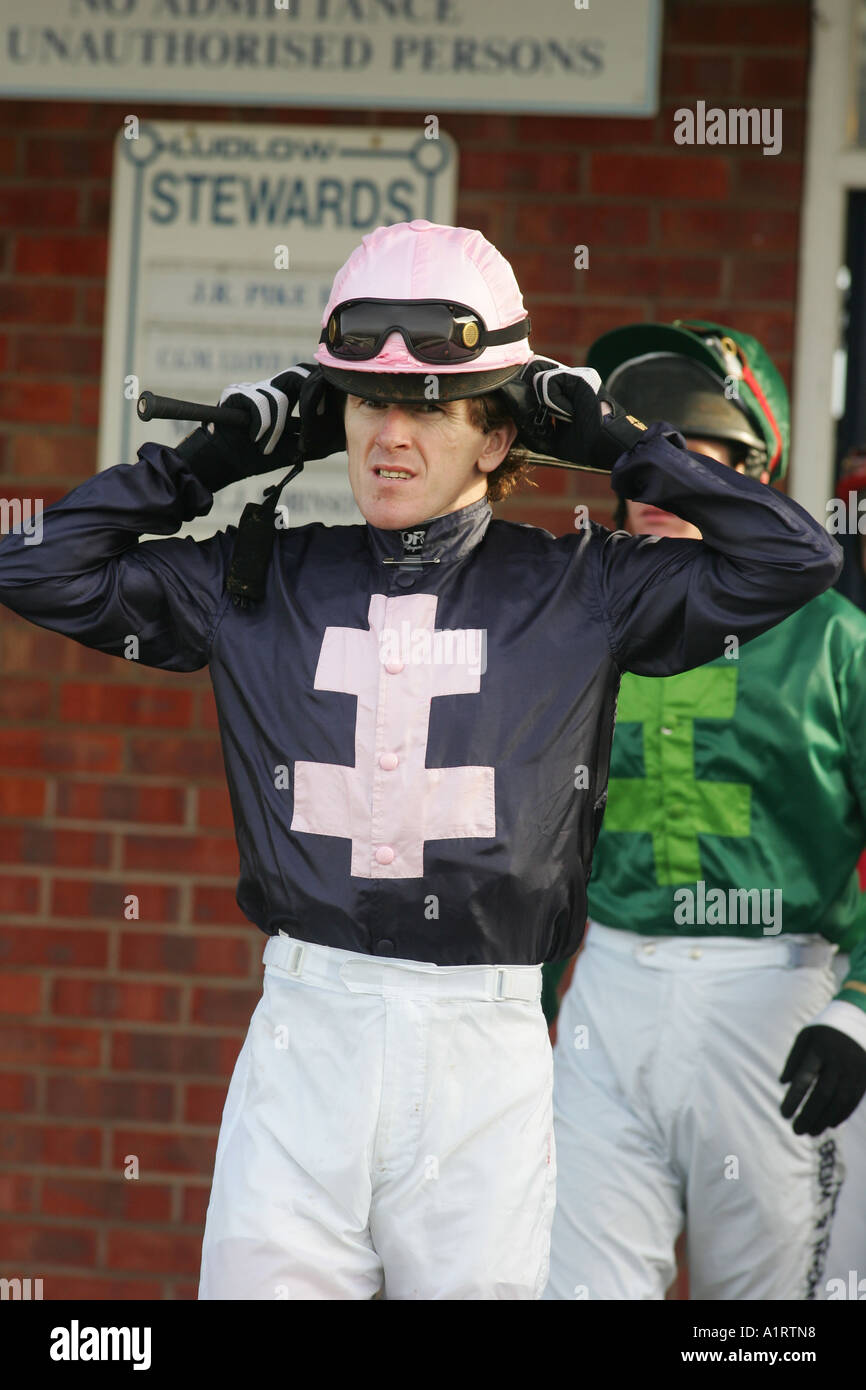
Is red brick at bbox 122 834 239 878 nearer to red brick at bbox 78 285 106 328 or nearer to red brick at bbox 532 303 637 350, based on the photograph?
red brick at bbox 78 285 106 328

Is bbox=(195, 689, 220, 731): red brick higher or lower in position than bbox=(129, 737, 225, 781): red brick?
higher

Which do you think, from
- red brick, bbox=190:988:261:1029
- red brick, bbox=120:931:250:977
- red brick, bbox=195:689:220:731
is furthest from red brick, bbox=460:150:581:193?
red brick, bbox=190:988:261:1029

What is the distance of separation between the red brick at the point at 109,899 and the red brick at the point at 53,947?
0.05 meters

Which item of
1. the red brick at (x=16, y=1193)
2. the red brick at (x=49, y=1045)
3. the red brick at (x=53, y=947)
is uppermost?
the red brick at (x=53, y=947)

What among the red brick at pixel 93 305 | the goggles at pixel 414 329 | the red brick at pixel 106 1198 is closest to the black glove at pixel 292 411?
the goggles at pixel 414 329

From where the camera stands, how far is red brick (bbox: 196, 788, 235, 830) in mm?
4186

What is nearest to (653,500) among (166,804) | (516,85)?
(516,85)

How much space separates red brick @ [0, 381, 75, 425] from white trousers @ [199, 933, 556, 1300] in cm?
228

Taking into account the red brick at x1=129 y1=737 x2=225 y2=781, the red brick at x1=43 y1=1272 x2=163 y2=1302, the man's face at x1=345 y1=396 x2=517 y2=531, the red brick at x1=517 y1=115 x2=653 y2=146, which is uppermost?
the red brick at x1=517 y1=115 x2=653 y2=146

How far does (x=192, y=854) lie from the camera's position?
4199 millimetres

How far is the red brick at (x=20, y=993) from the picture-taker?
424cm

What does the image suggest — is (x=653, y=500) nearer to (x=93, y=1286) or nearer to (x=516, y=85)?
(x=516, y=85)

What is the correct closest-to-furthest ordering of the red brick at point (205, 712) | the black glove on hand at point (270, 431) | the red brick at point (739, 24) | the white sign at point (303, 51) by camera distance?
the black glove on hand at point (270, 431), the white sign at point (303, 51), the red brick at point (739, 24), the red brick at point (205, 712)

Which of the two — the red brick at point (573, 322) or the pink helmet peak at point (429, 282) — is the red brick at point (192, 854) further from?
the pink helmet peak at point (429, 282)
